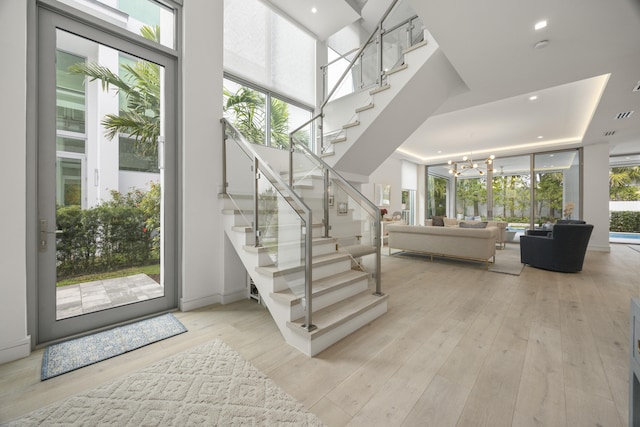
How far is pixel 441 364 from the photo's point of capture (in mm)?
1999

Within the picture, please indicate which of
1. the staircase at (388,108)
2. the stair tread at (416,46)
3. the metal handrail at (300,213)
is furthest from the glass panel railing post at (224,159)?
the stair tread at (416,46)

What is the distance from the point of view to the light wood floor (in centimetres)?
155

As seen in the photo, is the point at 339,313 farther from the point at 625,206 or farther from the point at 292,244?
the point at 625,206

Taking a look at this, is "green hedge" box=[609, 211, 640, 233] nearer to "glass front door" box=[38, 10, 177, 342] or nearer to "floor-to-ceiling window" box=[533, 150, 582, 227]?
"floor-to-ceiling window" box=[533, 150, 582, 227]

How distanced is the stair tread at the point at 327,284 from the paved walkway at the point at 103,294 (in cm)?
157

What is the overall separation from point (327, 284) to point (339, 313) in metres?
0.35

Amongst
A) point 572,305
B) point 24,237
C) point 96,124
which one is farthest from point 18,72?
point 572,305

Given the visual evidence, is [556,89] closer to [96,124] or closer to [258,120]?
[258,120]

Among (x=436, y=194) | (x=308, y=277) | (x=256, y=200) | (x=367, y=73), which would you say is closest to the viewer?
(x=308, y=277)

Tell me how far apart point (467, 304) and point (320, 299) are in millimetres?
2020

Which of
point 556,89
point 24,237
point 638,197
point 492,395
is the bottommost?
point 492,395

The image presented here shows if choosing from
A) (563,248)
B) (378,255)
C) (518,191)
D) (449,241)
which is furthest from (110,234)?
(518,191)

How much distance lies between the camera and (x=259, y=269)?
2559mm

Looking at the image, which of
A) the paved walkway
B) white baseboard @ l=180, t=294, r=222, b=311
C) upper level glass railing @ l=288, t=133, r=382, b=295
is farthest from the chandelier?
the paved walkway
